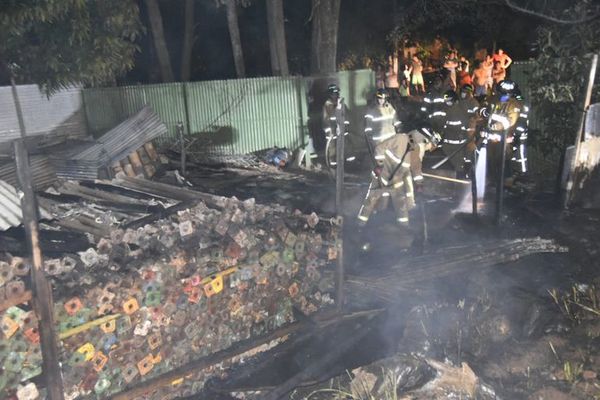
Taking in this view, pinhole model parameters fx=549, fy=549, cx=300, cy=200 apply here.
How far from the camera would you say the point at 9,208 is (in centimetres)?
507

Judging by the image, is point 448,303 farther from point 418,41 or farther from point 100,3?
point 418,41

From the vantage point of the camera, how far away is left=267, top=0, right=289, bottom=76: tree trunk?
14102 mm

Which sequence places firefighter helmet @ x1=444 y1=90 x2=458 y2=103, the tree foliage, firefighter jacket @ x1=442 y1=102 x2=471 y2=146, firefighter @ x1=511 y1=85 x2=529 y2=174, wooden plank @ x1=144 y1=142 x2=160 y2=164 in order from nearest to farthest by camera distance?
the tree foliage
firefighter @ x1=511 y1=85 x2=529 y2=174
wooden plank @ x1=144 y1=142 x2=160 y2=164
firefighter jacket @ x1=442 y1=102 x2=471 y2=146
firefighter helmet @ x1=444 y1=90 x2=458 y2=103

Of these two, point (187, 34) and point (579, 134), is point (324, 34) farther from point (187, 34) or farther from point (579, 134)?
point (579, 134)

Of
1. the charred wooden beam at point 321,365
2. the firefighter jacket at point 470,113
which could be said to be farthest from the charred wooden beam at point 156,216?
the firefighter jacket at point 470,113

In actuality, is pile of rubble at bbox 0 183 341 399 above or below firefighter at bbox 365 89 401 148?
below

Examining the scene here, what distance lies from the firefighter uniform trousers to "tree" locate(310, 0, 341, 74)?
21.9 feet

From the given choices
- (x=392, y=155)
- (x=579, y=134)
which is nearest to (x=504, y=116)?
(x=579, y=134)

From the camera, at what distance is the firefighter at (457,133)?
9837 mm

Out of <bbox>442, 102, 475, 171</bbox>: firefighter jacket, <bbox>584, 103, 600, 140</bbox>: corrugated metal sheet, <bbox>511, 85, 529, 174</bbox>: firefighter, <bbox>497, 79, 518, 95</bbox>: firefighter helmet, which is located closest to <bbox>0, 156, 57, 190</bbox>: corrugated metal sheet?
<bbox>442, 102, 475, 171</bbox>: firefighter jacket

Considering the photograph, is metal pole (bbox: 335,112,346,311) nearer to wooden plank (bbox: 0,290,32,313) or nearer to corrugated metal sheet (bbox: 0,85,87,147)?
wooden plank (bbox: 0,290,32,313)

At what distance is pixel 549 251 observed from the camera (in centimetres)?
673

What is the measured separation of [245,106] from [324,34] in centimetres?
274

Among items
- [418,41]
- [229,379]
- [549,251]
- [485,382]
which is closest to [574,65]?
[549,251]
